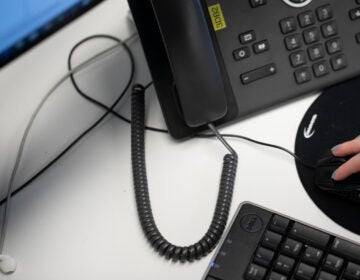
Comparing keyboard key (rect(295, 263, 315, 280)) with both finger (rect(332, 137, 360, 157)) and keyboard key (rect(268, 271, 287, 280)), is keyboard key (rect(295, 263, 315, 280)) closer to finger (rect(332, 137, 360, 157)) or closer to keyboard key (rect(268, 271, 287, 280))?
keyboard key (rect(268, 271, 287, 280))

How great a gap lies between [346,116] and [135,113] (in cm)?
23

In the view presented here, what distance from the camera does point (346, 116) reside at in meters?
0.51

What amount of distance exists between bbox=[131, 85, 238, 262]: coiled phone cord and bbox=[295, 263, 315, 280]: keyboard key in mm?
82

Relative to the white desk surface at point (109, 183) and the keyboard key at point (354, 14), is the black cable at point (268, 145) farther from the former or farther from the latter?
the keyboard key at point (354, 14)

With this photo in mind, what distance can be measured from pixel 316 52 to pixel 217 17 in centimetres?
11

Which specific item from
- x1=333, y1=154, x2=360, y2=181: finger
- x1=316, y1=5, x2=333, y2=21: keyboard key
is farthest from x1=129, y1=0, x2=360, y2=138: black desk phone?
x1=333, y1=154, x2=360, y2=181: finger

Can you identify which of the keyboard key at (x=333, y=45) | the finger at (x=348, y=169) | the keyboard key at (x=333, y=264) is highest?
the keyboard key at (x=333, y=45)

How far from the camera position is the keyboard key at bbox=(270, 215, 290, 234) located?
0.44 metres

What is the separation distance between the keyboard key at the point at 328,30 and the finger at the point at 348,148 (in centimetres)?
13

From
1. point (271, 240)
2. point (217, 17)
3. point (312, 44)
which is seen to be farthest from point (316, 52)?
point (271, 240)

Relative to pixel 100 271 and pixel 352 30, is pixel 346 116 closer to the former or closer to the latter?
pixel 352 30

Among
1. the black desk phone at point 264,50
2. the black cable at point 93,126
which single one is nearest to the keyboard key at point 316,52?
the black desk phone at point 264,50

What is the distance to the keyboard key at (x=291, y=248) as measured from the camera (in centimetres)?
43

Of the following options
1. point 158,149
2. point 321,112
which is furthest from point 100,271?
point 321,112
